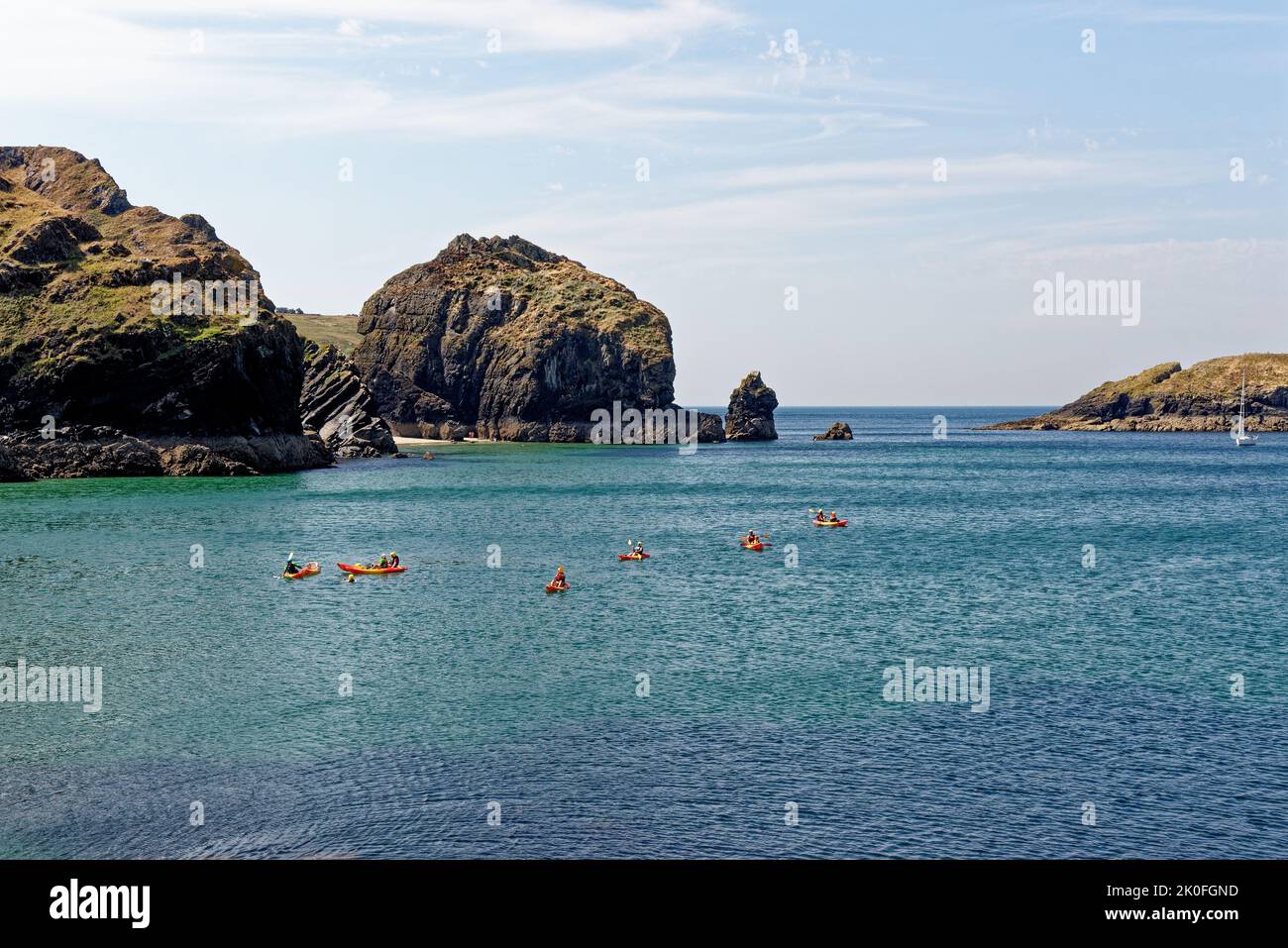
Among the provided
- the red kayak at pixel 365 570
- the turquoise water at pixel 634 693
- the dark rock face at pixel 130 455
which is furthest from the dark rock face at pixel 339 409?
the red kayak at pixel 365 570

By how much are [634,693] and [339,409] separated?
510ft

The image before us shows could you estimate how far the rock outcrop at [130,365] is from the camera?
123812 mm

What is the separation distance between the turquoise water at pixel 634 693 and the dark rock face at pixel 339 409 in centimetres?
9023

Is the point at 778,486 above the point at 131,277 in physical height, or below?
below

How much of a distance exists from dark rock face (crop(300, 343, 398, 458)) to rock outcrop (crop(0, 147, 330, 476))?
3187cm

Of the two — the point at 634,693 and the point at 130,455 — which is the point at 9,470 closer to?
the point at 130,455

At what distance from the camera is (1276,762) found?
32.7 m

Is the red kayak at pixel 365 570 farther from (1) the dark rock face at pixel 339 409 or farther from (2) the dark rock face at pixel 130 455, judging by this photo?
(1) the dark rock face at pixel 339 409

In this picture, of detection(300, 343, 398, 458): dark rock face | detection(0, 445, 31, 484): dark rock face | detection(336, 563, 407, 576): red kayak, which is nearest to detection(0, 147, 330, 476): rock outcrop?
detection(0, 445, 31, 484): dark rock face

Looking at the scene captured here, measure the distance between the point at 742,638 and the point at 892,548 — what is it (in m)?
35.1
